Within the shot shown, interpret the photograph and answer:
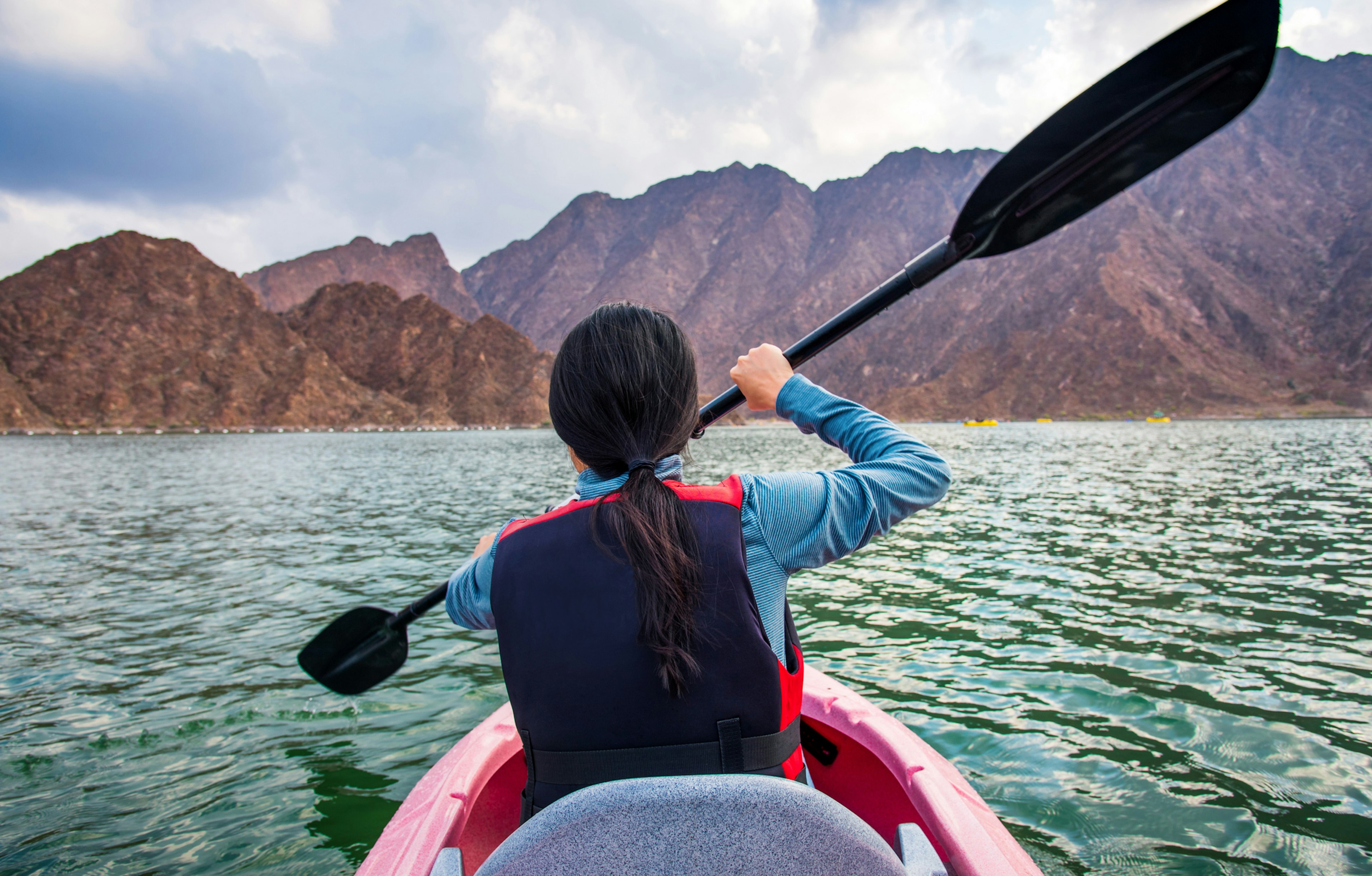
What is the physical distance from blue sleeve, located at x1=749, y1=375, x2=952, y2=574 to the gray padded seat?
51cm

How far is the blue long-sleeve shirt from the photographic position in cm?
151

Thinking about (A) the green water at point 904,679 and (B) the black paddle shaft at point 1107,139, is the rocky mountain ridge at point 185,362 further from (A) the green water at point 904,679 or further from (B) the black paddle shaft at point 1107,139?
(B) the black paddle shaft at point 1107,139

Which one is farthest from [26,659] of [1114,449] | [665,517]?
[1114,449]

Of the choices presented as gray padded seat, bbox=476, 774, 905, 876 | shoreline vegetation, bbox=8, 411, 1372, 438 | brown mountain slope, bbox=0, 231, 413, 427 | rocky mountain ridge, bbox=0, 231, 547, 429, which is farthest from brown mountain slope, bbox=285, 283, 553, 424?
gray padded seat, bbox=476, 774, 905, 876

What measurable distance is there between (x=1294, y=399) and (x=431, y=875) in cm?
14713

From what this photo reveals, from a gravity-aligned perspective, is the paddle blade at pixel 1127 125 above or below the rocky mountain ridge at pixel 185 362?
below

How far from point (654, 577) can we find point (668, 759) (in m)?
0.43

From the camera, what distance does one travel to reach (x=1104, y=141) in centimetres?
231

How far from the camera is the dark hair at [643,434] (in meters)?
1.37

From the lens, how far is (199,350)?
4963 inches

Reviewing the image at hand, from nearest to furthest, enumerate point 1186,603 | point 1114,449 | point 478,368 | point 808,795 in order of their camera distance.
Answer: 1. point 808,795
2. point 1186,603
3. point 1114,449
4. point 478,368

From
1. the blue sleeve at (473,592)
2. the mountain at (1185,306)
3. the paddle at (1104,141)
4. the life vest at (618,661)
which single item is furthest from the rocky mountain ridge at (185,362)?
the life vest at (618,661)

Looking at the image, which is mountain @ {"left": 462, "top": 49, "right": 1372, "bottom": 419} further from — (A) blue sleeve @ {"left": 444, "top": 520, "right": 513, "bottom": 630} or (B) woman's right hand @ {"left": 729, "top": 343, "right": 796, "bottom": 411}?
(A) blue sleeve @ {"left": 444, "top": 520, "right": 513, "bottom": 630}

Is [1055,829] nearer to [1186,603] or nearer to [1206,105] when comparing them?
[1206,105]
